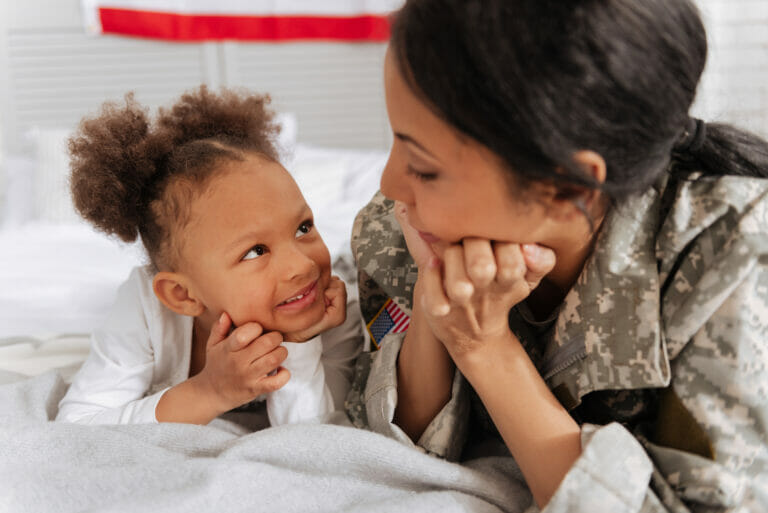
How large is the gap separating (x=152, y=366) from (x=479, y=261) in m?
0.65

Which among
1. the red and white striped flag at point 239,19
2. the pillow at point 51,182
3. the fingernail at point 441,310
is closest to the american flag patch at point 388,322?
the fingernail at point 441,310

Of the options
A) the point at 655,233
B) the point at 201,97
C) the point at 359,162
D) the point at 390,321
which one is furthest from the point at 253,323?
the point at 359,162

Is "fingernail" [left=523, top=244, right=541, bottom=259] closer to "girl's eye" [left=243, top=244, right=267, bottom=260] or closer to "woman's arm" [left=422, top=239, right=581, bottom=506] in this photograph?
"woman's arm" [left=422, top=239, right=581, bottom=506]

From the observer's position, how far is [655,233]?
0.83 meters

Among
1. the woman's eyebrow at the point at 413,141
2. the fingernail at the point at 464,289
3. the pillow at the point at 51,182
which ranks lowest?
the pillow at the point at 51,182

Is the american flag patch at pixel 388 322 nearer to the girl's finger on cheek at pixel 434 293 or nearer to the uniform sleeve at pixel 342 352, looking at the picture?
the uniform sleeve at pixel 342 352

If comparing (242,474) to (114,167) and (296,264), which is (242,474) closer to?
(296,264)

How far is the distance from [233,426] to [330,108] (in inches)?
99.3

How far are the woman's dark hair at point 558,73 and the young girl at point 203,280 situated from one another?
1.32 feet

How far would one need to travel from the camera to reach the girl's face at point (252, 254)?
103 centimetres

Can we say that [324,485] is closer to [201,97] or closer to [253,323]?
Answer: [253,323]

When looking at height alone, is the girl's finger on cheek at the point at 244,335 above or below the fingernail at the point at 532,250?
below

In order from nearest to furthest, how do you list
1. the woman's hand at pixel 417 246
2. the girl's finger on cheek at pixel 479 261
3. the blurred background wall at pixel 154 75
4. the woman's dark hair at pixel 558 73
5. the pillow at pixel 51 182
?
the woman's dark hair at pixel 558 73, the girl's finger on cheek at pixel 479 261, the woman's hand at pixel 417 246, the pillow at pixel 51 182, the blurred background wall at pixel 154 75

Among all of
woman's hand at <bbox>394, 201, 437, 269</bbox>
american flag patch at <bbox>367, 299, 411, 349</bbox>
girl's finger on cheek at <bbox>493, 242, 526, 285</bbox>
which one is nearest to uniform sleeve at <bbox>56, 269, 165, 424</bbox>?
american flag patch at <bbox>367, 299, 411, 349</bbox>
